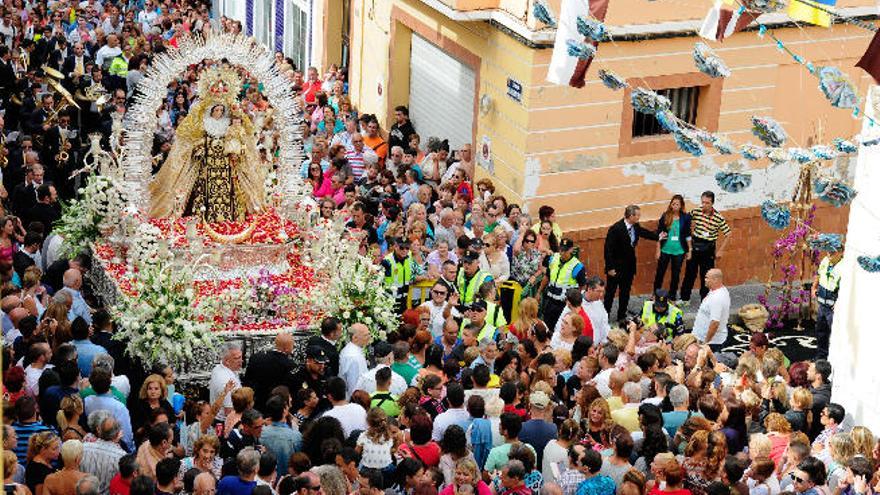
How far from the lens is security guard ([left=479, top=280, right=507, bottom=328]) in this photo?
1470cm

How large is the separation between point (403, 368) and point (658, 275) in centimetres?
667

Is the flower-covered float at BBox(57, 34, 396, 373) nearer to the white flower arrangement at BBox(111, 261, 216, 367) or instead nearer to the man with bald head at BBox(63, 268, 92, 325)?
the white flower arrangement at BBox(111, 261, 216, 367)

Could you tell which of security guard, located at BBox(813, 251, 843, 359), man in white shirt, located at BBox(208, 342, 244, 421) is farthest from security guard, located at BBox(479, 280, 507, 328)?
security guard, located at BBox(813, 251, 843, 359)

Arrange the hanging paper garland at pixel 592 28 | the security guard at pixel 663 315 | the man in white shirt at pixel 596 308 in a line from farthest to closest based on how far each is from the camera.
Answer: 1. the security guard at pixel 663 315
2. the man in white shirt at pixel 596 308
3. the hanging paper garland at pixel 592 28

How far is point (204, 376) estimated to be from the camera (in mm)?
14914

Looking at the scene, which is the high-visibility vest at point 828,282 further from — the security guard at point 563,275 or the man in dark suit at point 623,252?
the security guard at point 563,275

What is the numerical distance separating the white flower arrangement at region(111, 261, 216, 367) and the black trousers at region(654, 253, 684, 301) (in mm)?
6351

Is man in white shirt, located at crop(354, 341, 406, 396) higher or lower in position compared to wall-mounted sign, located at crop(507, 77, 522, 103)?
lower

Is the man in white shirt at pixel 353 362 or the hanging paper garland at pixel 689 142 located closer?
the hanging paper garland at pixel 689 142

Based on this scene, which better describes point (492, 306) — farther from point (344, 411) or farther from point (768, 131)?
point (768, 131)

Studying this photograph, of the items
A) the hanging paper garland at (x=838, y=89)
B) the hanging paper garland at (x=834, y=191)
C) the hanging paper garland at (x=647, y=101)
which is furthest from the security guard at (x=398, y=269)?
the hanging paper garland at (x=838, y=89)

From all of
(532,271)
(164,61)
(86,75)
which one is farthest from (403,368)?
(86,75)

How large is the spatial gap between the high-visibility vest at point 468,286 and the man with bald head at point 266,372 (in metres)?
2.86

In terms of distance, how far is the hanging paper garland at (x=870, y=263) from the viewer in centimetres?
1300
